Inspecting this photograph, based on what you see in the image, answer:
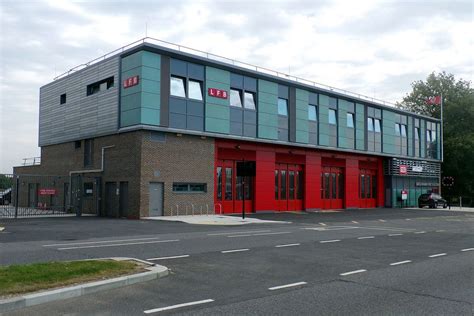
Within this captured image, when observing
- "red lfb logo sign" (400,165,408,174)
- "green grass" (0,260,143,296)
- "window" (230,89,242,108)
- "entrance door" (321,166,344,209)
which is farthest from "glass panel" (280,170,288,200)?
"green grass" (0,260,143,296)

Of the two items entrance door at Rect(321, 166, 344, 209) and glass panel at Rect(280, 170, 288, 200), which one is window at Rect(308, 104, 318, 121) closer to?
entrance door at Rect(321, 166, 344, 209)

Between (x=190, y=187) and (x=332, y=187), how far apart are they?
15.8 m

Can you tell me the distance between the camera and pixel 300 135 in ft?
116

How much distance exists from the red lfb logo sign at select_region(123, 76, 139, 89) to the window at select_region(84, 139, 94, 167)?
531 centimetres

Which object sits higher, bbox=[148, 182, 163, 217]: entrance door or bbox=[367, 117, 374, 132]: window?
bbox=[367, 117, 374, 132]: window

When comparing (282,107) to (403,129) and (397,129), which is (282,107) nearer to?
(397,129)

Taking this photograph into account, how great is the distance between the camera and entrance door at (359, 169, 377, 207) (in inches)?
1719

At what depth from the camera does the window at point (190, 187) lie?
27.8 meters

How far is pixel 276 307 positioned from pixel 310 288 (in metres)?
1.49

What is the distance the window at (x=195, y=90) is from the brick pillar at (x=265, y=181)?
6.63m

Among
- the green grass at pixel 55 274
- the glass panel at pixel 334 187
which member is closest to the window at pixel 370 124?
the glass panel at pixel 334 187

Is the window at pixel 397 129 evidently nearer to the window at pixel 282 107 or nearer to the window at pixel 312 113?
the window at pixel 312 113

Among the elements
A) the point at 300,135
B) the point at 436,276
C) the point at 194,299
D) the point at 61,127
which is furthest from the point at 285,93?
the point at 194,299

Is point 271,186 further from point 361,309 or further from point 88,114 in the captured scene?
point 361,309
